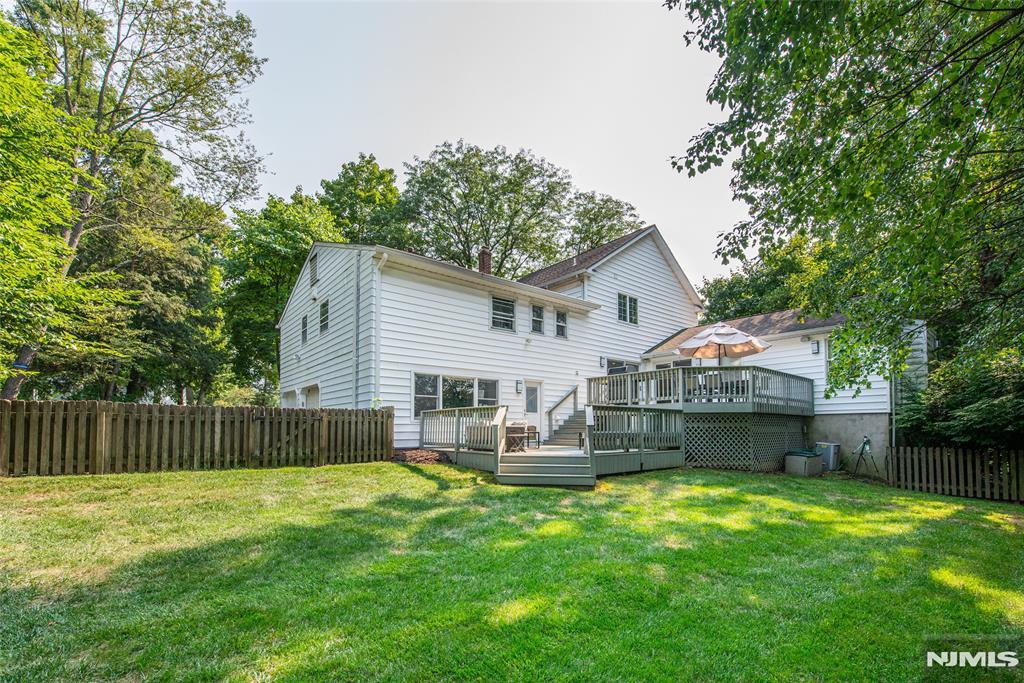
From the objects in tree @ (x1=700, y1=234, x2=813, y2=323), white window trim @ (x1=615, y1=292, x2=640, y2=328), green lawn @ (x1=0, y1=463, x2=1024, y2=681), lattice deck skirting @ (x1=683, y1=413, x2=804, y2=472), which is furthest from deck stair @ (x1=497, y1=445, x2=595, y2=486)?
tree @ (x1=700, y1=234, x2=813, y2=323)

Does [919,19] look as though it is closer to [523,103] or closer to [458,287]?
[523,103]

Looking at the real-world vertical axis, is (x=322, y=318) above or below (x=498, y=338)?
above

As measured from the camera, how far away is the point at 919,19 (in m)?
5.00

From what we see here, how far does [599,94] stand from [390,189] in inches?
1012

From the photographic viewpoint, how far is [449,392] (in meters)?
13.3

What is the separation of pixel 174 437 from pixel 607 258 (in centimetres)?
1381

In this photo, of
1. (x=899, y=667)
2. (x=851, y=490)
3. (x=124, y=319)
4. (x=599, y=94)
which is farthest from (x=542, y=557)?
(x=124, y=319)

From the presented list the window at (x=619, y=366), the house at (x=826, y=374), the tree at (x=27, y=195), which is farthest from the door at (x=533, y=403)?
the tree at (x=27, y=195)

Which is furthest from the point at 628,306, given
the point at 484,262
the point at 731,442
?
the point at 731,442

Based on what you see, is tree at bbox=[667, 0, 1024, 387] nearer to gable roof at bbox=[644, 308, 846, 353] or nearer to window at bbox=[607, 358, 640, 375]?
gable roof at bbox=[644, 308, 846, 353]

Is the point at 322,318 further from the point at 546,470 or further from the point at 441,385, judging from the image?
the point at 546,470

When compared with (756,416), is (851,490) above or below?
below

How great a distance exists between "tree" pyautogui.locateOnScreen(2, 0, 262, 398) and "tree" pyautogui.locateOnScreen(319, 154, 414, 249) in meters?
9.80

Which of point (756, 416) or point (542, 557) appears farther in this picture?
point (756, 416)
